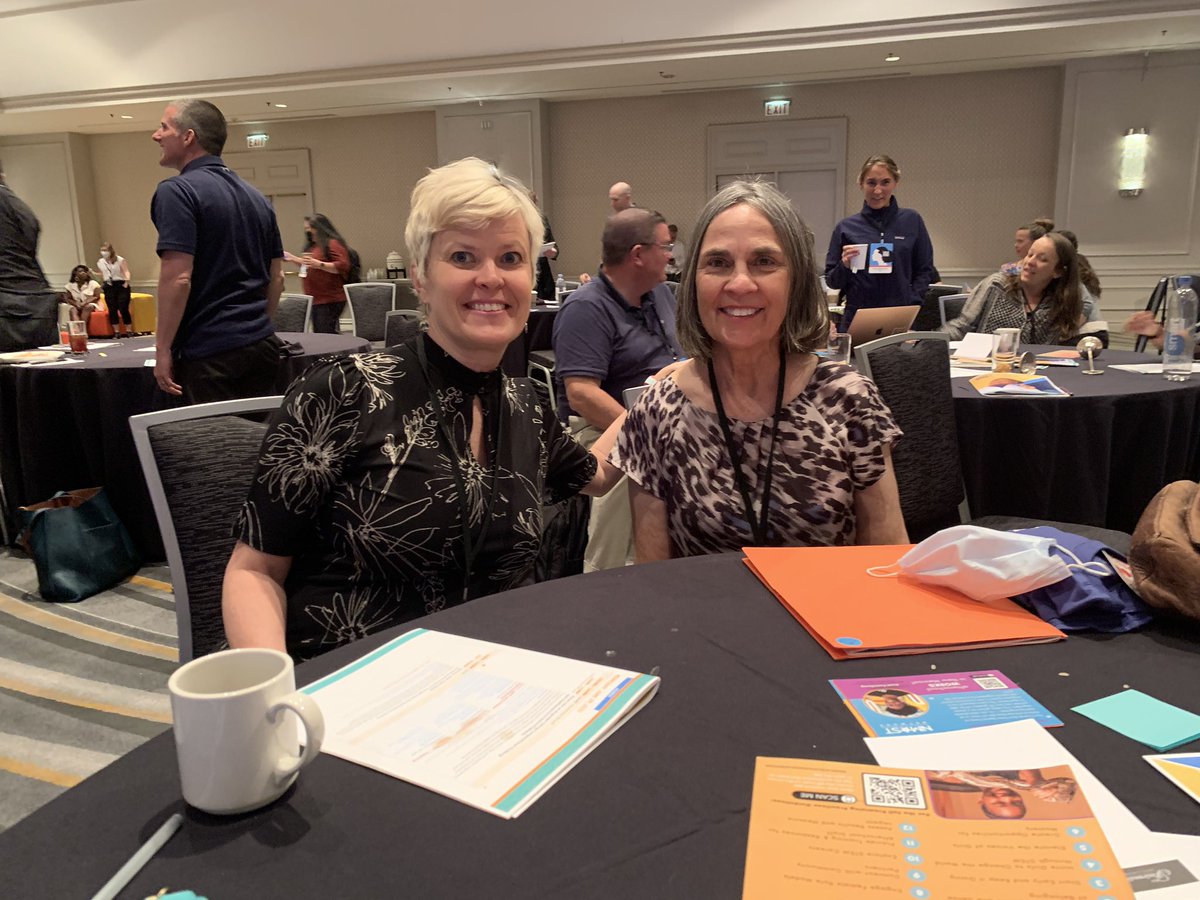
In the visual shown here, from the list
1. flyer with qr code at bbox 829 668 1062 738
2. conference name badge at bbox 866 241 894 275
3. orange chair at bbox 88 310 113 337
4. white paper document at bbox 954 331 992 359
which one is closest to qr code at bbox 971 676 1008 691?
flyer with qr code at bbox 829 668 1062 738

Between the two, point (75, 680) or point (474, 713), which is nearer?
point (474, 713)

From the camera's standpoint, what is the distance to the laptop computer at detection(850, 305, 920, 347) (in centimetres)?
352

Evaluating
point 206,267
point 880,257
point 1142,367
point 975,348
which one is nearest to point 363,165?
point 880,257

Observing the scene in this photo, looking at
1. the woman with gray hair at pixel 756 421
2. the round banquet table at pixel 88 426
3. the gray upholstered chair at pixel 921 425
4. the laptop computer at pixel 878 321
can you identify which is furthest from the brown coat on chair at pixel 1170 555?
the round banquet table at pixel 88 426

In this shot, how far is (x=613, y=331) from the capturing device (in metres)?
3.09

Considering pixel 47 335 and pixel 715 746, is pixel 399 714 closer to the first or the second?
pixel 715 746

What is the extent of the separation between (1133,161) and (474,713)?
9.86 m

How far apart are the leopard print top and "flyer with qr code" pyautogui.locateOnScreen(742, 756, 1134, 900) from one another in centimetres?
82

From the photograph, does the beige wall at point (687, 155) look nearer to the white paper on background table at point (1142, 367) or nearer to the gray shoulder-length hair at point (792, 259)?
the white paper on background table at point (1142, 367)

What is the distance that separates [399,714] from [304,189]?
12.2m

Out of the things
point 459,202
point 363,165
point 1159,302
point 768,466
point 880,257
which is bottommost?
point 1159,302

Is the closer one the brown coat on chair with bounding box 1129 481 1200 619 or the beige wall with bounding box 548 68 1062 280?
the brown coat on chair with bounding box 1129 481 1200 619

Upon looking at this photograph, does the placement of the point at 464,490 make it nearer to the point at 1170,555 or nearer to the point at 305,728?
the point at 305,728

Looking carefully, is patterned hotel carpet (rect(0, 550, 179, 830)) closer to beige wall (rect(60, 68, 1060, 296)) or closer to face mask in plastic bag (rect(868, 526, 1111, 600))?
face mask in plastic bag (rect(868, 526, 1111, 600))
